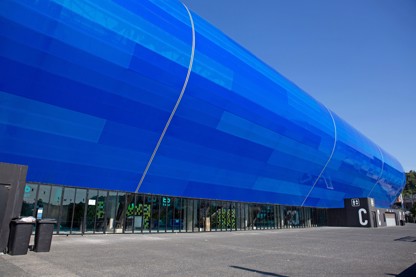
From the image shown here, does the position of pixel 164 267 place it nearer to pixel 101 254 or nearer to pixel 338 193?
pixel 101 254

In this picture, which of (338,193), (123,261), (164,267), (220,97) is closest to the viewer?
(164,267)

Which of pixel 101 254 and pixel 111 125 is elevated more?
pixel 111 125

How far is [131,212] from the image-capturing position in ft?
78.8

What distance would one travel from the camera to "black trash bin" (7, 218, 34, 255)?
10.6m

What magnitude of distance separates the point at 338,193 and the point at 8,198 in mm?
47497

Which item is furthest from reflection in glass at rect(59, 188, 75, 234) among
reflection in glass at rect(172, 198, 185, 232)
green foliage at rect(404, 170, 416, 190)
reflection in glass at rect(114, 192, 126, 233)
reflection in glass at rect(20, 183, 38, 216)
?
green foliage at rect(404, 170, 416, 190)

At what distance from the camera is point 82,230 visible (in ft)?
69.5

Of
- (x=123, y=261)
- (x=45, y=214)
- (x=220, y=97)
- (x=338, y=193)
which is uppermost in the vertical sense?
(x=220, y=97)

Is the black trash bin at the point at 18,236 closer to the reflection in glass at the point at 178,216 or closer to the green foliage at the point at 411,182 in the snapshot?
the reflection in glass at the point at 178,216

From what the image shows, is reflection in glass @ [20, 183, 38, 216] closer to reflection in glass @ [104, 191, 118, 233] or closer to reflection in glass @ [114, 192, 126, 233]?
reflection in glass @ [104, 191, 118, 233]

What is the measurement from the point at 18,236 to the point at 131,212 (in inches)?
533

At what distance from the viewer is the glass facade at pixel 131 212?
65.9ft

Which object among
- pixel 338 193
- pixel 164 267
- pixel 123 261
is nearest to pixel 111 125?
pixel 123 261

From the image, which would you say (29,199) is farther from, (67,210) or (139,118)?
(139,118)
